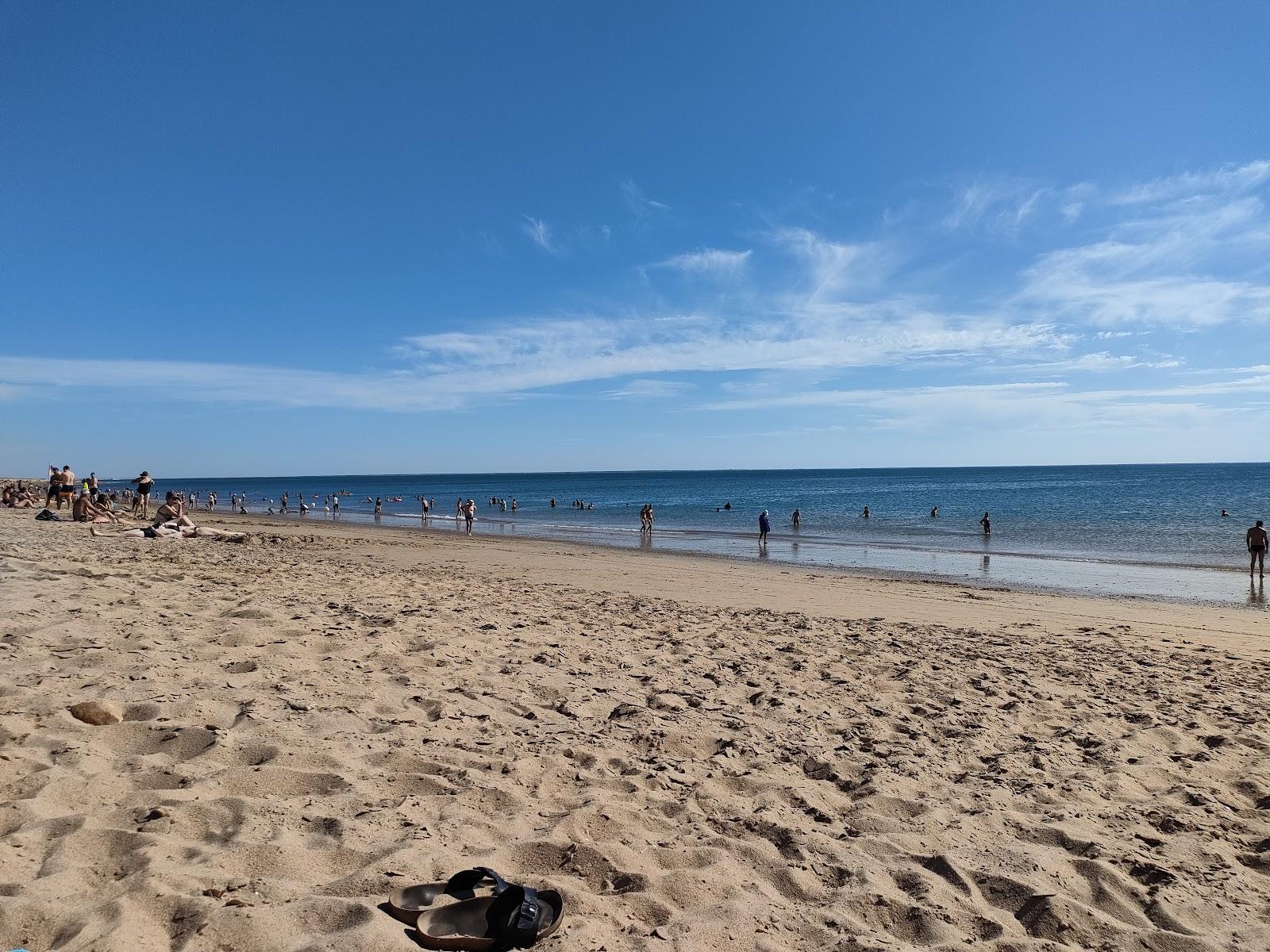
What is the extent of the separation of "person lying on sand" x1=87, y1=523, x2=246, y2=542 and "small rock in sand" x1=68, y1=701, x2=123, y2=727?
15.6 m

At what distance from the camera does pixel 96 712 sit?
15.0 ft

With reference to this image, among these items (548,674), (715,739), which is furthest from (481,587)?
(715,739)

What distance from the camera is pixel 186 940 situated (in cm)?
264

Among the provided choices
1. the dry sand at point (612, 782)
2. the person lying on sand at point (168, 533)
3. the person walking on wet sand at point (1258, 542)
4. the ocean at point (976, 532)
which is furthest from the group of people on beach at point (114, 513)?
the person walking on wet sand at point (1258, 542)

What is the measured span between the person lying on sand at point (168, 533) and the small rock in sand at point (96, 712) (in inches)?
614

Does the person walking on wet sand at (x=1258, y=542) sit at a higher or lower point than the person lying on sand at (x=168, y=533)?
lower

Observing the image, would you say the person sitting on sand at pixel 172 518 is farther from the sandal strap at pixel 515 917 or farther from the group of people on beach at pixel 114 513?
the sandal strap at pixel 515 917

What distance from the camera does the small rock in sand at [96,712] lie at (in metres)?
4.54

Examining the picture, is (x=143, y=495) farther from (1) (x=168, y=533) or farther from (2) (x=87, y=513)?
(1) (x=168, y=533)

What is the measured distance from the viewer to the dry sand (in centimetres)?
311

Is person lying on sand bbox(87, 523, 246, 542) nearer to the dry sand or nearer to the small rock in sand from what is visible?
the dry sand

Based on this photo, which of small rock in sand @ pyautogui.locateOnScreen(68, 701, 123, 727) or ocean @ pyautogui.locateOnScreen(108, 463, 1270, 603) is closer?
small rock in sand @ pyautogui.locateOnScreen(68, 701, 123, 727)

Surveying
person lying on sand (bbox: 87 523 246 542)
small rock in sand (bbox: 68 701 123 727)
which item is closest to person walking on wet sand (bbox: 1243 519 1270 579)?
small rock in sand (bbox: 68 701 123 727)

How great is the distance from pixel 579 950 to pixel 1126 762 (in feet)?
14.3
